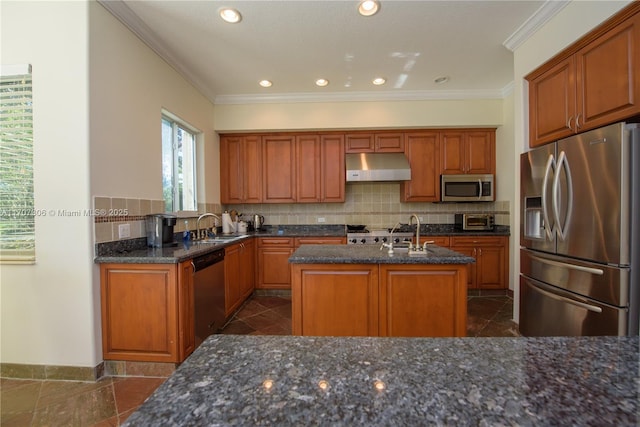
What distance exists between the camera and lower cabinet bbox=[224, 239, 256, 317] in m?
2.99

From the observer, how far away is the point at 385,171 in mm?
4051

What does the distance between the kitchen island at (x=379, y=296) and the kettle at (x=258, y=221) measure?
8.57 feet

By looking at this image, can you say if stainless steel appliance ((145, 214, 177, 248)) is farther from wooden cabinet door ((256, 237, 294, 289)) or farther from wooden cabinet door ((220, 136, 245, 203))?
wooden cabinet door ((220, 136, 245, 203))

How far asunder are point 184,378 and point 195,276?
1.89 meters

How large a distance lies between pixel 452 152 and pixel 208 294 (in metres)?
3.84

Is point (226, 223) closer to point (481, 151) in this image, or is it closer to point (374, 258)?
point (374, 258)

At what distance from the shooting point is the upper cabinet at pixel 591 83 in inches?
67.7

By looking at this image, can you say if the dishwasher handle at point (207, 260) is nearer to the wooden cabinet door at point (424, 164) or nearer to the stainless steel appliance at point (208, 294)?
the stainless steel appliance at point (208, 294)

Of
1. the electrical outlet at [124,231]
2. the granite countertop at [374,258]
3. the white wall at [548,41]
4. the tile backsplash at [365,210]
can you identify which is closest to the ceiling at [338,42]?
the white wall at [548,41]

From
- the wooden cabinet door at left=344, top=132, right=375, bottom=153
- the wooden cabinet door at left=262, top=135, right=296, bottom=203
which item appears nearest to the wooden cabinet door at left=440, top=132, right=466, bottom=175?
the wooden cabinet door at left=344, top=132, right=375, bottom=153

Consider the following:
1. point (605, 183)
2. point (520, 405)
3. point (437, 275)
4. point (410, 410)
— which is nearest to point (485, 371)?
point (520, 405)

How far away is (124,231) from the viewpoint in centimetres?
227

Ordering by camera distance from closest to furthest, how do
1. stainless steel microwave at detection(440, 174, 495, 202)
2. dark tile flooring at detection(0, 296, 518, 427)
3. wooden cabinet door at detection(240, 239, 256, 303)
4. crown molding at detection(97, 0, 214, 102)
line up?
dark tile flooring at detection(0, 296, 518, 427)
crown molding at detection(97, 0, 214, 102)
wooden cabinet door at detection(240, 239, 256, 303)
stainless steel microwave at detection(440, 174, 495, 202)

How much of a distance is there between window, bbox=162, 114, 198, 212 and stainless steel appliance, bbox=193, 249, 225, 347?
104cm
